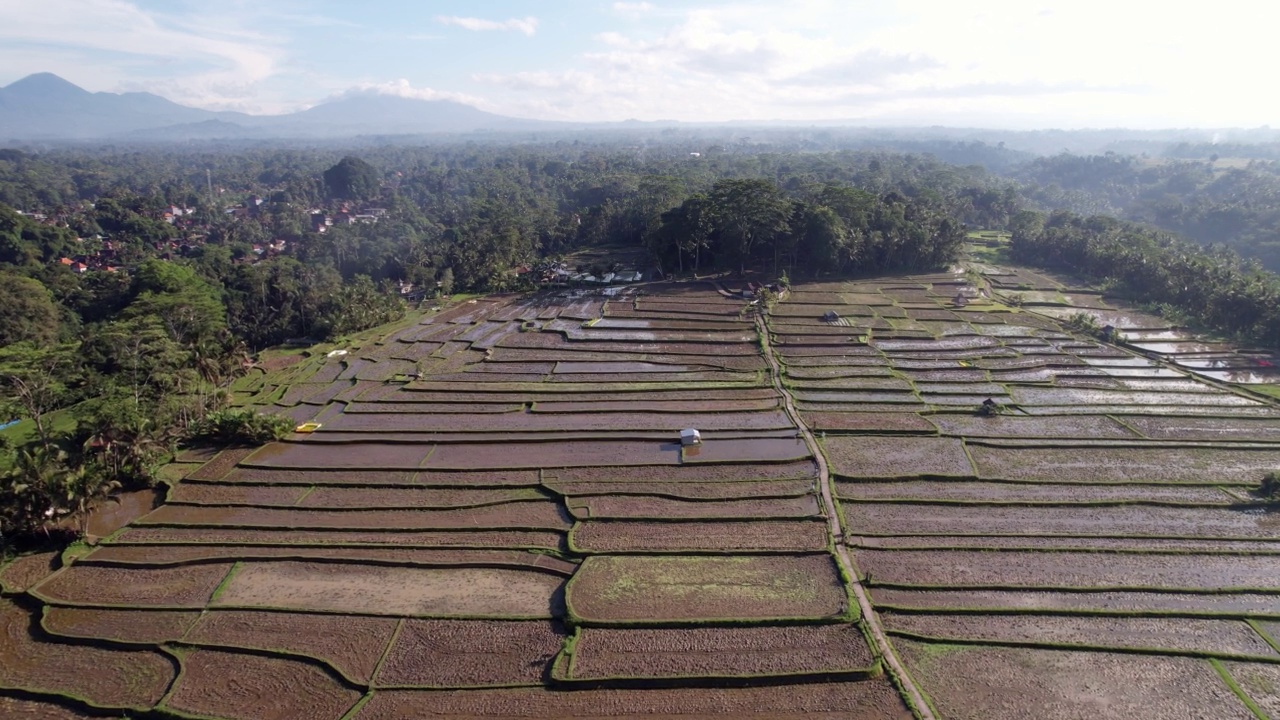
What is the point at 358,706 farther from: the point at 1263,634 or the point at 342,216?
the point at 342,216

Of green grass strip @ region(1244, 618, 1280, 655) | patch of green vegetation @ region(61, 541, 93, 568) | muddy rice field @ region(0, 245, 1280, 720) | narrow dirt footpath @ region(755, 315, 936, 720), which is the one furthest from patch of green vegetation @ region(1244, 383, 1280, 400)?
patch of green vegetation @ region(61, 541, 93, 568)

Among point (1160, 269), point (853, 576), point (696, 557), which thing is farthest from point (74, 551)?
point (1160, 269)

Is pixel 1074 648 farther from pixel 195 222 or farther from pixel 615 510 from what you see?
pixel 195 222

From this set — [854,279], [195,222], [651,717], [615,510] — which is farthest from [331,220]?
[651,717]

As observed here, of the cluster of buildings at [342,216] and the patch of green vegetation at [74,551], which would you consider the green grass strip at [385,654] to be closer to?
the patch of green vegetation at [74,551]

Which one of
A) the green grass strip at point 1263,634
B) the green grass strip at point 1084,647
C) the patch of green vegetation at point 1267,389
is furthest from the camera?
the patch of green vegetation at point 1267,389

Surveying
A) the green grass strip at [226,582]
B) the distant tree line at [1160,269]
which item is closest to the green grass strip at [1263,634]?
the green grass strip at [226,582]

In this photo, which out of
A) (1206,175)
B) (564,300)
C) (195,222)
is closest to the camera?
(564,300)
